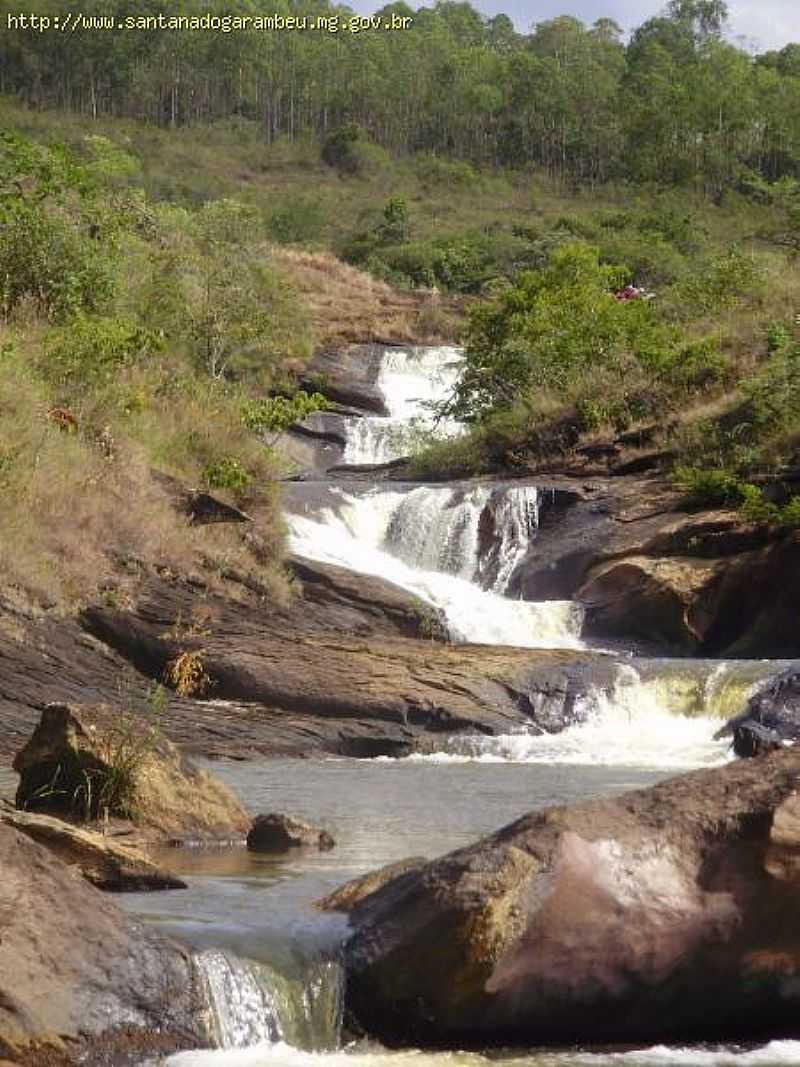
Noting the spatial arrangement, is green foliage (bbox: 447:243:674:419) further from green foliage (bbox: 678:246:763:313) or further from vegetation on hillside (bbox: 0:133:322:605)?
vegetation on hillside (bbox: 0:133:322:605)

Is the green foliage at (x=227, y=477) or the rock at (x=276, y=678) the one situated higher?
the green foliage at (x=227, y=477)

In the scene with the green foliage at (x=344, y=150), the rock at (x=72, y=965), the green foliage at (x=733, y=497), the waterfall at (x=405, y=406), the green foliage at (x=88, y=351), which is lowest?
the waterfall at (x=405, y=406)

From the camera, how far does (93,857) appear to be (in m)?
9.55

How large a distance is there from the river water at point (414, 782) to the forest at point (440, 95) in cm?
5753

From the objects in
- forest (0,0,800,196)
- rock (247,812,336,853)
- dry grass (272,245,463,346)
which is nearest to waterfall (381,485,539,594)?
rock (247,812,336,853)

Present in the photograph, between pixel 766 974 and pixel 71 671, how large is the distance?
11.5m

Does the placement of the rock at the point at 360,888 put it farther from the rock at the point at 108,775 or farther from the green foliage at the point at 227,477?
the green foliage at the point at 227,477

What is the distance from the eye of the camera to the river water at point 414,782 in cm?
789

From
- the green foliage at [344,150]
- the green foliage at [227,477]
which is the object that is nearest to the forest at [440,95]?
the green foliage at [344,150]

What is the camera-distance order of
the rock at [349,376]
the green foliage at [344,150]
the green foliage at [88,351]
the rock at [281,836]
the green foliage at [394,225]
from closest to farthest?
the rock at [281,836], the green foliage at [88,351], the rock at [349,376], the green foliage at [394,225], the green foliage at [344,150]

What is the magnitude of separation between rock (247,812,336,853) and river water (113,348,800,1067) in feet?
0.69

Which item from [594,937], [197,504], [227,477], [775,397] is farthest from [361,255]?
[594,937]

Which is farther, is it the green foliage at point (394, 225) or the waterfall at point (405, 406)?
the green foliage at point (394, 225)

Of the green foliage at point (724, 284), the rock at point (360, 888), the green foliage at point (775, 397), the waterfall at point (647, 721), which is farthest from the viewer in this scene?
the green foliage at point (724, 284)
